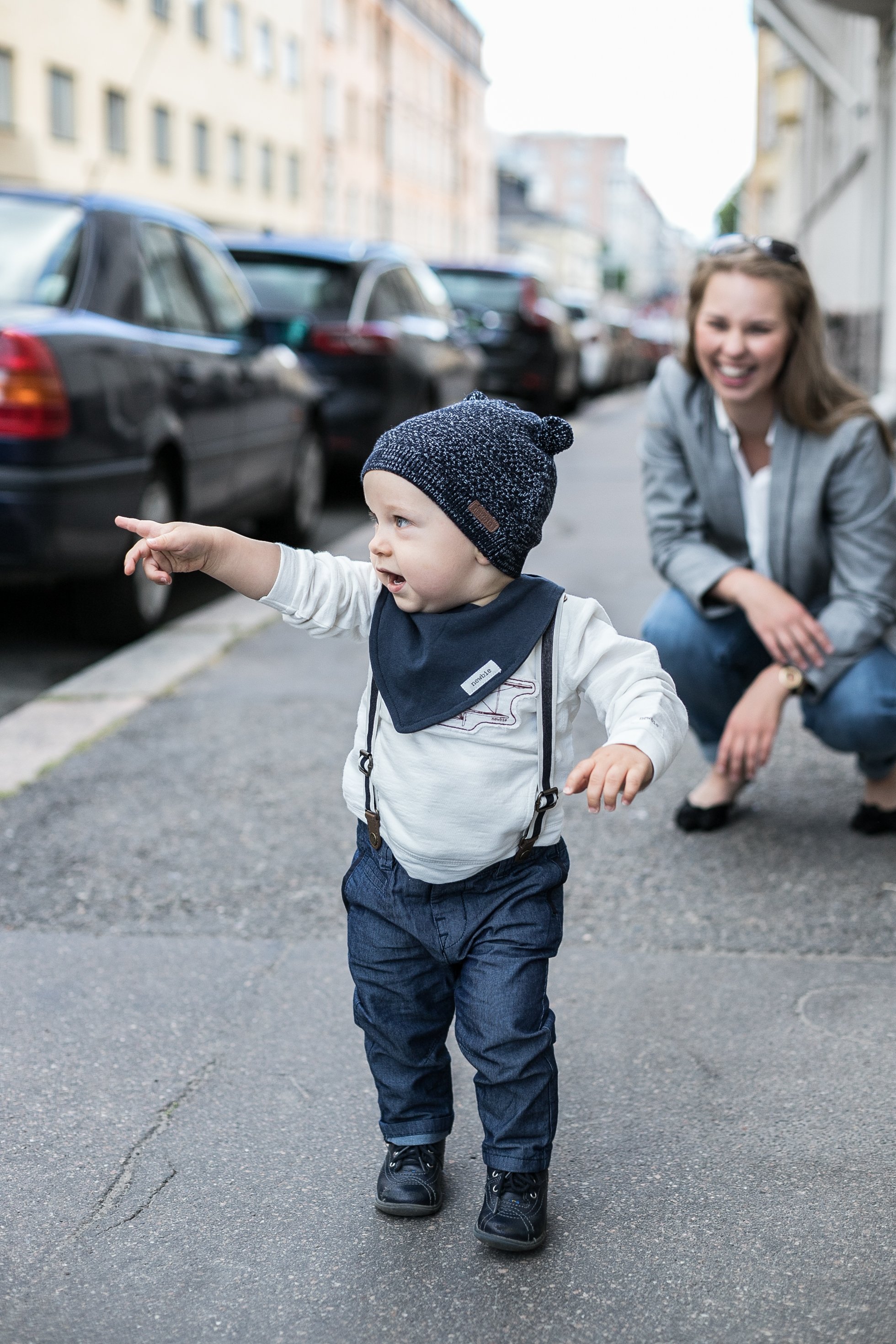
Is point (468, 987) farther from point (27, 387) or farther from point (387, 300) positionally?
point (387, 300)

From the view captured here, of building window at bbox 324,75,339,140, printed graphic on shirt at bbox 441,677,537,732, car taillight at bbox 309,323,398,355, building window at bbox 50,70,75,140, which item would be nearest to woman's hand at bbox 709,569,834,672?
printed graphic on shirt at bbox 441,677,537,732

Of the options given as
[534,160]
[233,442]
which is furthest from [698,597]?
[534,160]

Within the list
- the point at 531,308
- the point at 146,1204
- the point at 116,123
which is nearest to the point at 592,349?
the point at 531,308

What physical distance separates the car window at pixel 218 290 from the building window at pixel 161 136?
3182 cm

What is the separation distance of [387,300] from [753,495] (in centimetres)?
668

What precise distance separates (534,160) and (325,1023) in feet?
512

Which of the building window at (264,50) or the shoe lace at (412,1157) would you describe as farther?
the building window at (264,50)

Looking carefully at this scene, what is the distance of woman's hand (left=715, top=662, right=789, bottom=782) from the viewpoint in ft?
11.5

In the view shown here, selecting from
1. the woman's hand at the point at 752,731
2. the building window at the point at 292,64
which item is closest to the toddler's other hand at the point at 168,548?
the woman's hand at the point at 752,731

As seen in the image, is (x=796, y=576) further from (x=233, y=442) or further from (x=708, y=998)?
(x=233, y=442)

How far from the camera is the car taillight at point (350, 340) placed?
948 centimetres

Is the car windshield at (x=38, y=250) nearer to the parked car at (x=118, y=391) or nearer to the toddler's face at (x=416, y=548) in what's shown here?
the parked car at (x=118, y=391)

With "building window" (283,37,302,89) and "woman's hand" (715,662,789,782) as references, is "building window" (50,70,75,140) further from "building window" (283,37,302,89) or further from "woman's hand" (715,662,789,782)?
"woman's hand" (715,662,789,782)

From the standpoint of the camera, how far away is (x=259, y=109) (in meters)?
44.1
